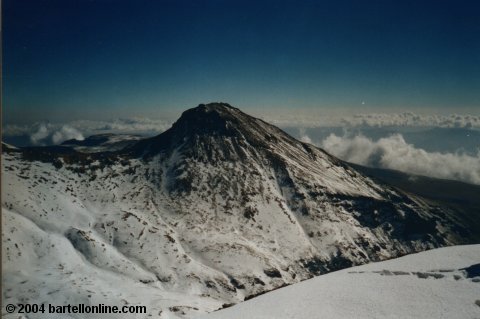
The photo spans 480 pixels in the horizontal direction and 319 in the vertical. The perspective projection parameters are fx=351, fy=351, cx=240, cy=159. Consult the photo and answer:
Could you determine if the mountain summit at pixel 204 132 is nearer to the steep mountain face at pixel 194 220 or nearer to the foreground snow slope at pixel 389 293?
the steep mountain face at pixel 194 220

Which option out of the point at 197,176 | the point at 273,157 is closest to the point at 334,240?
the point at 273,157

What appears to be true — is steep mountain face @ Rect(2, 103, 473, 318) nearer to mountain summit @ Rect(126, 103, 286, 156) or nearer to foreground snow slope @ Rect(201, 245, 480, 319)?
mountain summit @ Rect(126, 103, 286, 156)

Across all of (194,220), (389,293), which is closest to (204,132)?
(194,220)

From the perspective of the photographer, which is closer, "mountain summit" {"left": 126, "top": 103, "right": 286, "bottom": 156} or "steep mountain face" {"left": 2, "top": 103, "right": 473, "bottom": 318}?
"steep mountain face" {"left": 2, "top": 103, "right": 473, "bottom": 318}

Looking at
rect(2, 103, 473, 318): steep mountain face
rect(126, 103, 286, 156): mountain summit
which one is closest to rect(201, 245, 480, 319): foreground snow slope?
rect(2, 103, 473, 318): steep mountain face

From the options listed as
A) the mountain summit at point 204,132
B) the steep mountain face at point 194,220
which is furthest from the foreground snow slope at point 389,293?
the mountain summit at point 204,132

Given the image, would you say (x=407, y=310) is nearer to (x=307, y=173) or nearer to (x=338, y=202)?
(x=338, y=202)
